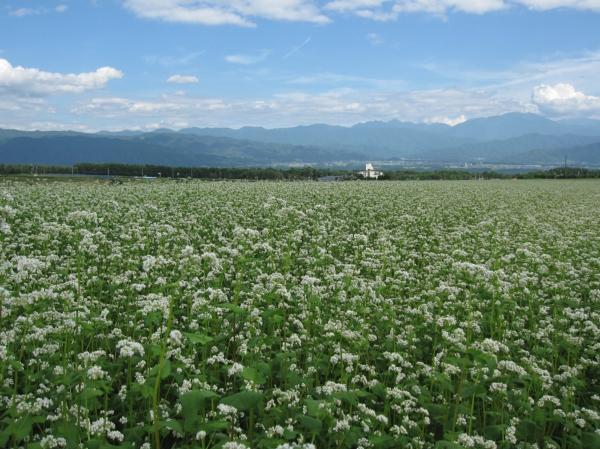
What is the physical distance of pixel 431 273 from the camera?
36.3 feet

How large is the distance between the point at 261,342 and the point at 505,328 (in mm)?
4764

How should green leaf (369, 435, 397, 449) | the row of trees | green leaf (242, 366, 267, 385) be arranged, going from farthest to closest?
the row of trees, green leaf (369, 435, 397, 449), green leaf (242, 366, 267, 385)

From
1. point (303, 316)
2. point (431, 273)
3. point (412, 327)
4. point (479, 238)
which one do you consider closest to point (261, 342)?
point (303, 316)

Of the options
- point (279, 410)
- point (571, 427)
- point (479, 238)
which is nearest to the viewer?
point (279, 410)

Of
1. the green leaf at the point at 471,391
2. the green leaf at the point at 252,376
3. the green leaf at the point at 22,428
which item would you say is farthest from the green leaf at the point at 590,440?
the green leaf at the point at 22,428

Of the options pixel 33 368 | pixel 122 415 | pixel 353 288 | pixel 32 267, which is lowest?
pixel 122 415

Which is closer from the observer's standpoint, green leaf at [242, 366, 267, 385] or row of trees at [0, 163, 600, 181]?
green leaf at [242, 366, 267, 385]

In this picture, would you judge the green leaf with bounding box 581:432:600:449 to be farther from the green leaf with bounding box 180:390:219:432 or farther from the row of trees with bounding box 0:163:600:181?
the row of trees with bounding box 0:163:600:181

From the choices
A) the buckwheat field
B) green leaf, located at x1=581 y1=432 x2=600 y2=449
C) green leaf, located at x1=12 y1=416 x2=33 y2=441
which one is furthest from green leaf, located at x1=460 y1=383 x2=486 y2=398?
green leaf, located at x1=12 y1=416 x2=33 y2=441

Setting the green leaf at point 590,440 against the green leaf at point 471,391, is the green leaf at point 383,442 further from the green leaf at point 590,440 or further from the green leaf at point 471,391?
the green leaf at point 590,440

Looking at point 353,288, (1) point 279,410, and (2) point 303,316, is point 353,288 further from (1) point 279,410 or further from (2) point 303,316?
(1) point 279,410

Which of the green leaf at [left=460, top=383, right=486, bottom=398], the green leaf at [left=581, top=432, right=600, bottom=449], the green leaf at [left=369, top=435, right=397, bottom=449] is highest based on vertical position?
the green leaf at [left=460, top=383, right=486, bottom=398]

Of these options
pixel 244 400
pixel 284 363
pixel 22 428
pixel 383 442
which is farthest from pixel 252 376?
pixel 22 428

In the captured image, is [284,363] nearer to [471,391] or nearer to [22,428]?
[471,391]
